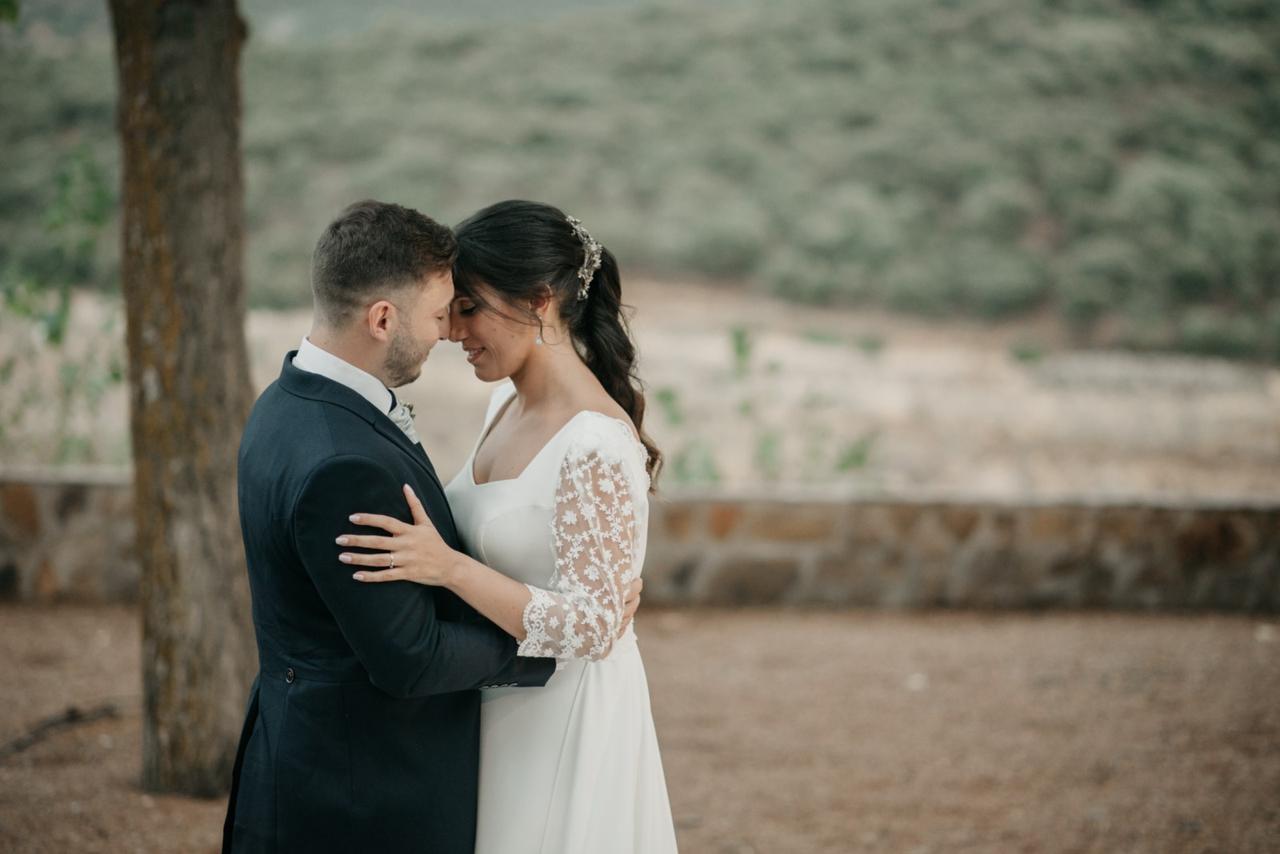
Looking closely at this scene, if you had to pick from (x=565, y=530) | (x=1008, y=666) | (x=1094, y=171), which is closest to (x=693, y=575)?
(x=1008, y=666)

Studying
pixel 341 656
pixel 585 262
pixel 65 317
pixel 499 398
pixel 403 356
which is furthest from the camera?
pixel 65 317

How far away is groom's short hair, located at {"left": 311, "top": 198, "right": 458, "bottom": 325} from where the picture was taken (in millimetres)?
2000

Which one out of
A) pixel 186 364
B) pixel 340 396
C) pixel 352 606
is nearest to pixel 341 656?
pixel 352 606

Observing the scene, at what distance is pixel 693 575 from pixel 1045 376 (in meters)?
9.59

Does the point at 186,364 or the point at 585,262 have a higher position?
the point at 585,262

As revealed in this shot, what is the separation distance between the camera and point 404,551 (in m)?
1.86

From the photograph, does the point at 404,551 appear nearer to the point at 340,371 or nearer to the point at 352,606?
the point at 352,606

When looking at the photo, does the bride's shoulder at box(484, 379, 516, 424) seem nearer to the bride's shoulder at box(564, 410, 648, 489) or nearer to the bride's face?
the bride's face

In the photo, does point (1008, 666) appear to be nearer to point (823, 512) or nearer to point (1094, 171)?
point (823, 512)

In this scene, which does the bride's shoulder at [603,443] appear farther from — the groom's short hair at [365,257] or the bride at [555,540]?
the groom's short hair at [365,257]

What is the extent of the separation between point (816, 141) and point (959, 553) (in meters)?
14.9

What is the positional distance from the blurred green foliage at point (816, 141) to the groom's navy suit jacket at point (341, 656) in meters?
13.5

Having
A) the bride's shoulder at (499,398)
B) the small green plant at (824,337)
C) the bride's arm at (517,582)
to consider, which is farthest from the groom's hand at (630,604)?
the small green plant at (824,337)

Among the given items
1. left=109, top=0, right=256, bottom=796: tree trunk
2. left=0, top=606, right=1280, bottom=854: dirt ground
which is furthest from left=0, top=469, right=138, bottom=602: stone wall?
left=109, top=0, right=256, bottom=796: tree trunk
